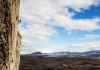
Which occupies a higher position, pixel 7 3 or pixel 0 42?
pixel 7 3

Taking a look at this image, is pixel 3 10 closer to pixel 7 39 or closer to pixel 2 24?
pixel 2 24

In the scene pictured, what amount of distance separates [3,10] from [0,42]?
84cm

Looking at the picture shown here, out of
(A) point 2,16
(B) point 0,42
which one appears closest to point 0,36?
(B) point 0,42

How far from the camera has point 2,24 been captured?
5496mm

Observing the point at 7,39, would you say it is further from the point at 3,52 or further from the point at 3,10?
the point at 3,10

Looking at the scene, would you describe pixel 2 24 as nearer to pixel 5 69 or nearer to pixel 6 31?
pixel 6 31

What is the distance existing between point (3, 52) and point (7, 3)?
51.6 inches

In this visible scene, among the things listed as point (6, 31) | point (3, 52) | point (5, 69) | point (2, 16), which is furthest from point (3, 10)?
point (5, 69)

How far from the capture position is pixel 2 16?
5.48 metres

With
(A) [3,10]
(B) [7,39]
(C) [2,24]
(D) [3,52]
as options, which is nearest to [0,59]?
(D) [3,52]

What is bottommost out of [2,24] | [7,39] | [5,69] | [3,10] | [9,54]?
[5,69]

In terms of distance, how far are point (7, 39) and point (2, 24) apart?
1.40 feet

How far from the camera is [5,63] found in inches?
222

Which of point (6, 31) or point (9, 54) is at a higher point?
point (6, 31)
